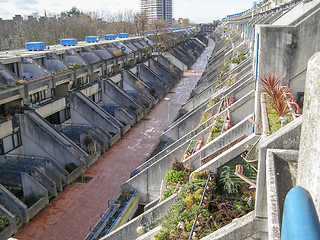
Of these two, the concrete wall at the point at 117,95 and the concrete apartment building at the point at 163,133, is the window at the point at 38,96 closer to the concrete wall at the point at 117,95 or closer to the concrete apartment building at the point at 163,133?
the concrete apartment building at the point at 163,133

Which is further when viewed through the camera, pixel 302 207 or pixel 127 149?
pixel 127 149

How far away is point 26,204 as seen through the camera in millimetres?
17516

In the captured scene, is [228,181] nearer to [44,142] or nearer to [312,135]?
[312,135]

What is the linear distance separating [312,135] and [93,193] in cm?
1873

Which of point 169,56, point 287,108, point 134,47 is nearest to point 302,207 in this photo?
point 287,108

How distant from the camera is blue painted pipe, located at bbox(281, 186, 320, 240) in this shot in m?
1.41

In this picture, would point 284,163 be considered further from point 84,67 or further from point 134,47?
point 134,47

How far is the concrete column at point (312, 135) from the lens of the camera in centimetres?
208

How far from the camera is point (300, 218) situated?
1.49 meters

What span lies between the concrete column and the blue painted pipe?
470mm

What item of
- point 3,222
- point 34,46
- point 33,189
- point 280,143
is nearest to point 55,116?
point 33,189

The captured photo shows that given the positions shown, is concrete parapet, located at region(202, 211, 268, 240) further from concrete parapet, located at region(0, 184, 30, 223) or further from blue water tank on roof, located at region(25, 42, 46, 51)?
blue water tank on roof, located at region(25, 42, 46, 51)

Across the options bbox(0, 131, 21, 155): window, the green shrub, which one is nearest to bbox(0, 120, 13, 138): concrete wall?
bbox(0, 131, 21, 155): window

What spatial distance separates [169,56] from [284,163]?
56623mm
